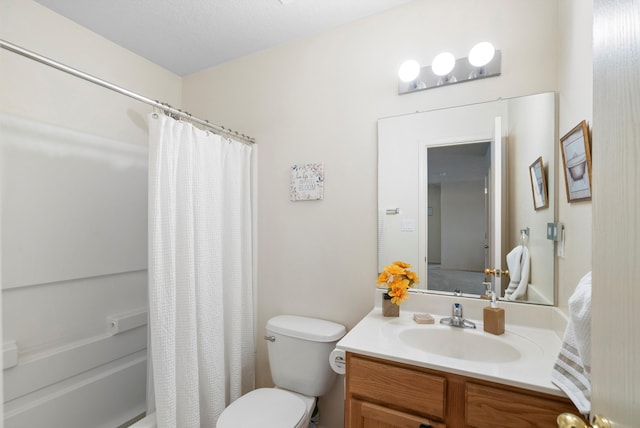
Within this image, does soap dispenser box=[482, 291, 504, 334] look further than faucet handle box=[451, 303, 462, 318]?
No

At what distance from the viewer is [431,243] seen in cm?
152

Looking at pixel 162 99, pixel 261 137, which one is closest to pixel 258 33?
pixel 261 137

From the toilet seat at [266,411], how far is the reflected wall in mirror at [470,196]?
841 mm

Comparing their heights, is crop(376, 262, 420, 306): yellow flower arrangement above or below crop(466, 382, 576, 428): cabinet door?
above

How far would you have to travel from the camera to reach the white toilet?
136 cm

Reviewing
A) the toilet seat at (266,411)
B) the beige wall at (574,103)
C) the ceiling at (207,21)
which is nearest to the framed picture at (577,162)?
the beige wall at (574,103)

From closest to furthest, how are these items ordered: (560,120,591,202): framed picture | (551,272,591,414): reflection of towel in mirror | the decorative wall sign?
(551,272,591,414): reflection of towel in mirror < (560,120,591,202): framed picture < the decorative wall sign

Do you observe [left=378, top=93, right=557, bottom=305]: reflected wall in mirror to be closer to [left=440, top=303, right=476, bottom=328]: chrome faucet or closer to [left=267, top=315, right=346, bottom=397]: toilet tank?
[left=440, top=303, right=476, bottom=328]: chrome faucet

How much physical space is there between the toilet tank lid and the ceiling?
5.75 feet

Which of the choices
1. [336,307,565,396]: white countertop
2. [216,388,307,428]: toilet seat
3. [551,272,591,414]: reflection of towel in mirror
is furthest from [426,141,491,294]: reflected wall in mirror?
[216,388,307,428]: toilet seat

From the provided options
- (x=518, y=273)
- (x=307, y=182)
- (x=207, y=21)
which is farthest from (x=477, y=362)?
(x=207, y=21)

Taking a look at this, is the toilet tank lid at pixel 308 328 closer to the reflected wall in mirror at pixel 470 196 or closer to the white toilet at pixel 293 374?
the white toilet at pixel 293 374

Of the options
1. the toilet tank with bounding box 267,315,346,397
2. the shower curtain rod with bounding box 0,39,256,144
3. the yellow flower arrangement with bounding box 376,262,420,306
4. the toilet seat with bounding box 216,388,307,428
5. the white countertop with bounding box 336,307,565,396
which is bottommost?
the toilet seat with bounding box 216,388,307,428

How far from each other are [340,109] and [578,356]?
1499mm
